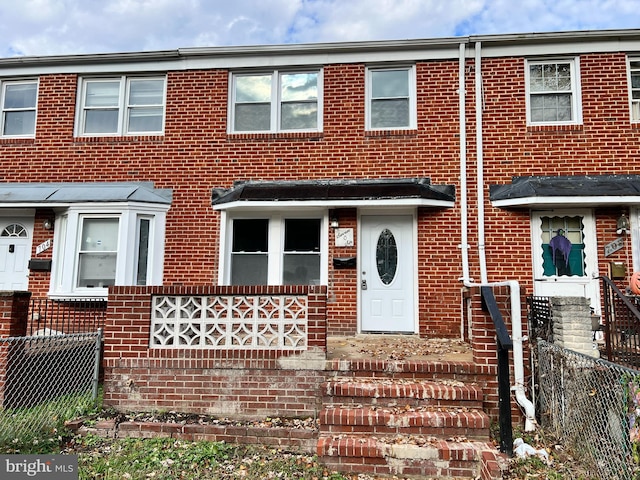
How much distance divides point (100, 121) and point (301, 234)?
4835 millimetres

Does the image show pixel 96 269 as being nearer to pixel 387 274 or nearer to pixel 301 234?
pixel 301 234

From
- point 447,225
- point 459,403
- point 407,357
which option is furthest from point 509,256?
point 459,403

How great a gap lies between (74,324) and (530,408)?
7.37 m

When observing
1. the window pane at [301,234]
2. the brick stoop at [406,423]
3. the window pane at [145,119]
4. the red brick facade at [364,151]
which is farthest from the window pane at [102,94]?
the brick stoop at [406,423]

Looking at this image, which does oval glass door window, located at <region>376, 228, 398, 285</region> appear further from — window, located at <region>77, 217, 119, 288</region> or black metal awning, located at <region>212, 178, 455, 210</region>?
window, located at <region>77, 217, 119, 288</region>

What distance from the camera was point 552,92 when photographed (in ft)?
26.0

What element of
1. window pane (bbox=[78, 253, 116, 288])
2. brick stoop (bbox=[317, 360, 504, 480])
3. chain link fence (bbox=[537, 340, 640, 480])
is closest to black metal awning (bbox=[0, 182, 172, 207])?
window pane (bbox=[78, 253, 116, 288])

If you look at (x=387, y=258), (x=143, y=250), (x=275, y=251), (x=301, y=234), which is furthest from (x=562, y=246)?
(x=143, y=250)

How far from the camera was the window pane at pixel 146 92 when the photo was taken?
8.69 metres

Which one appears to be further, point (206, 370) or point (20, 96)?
point (20, 96)

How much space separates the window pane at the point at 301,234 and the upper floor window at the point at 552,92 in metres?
4.48

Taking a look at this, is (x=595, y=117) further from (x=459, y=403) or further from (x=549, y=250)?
(x=459, y=403)

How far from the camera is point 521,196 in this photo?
23.6ft

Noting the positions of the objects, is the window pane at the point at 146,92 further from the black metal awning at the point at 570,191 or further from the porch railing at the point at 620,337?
the porch railing at the point at 620,337
